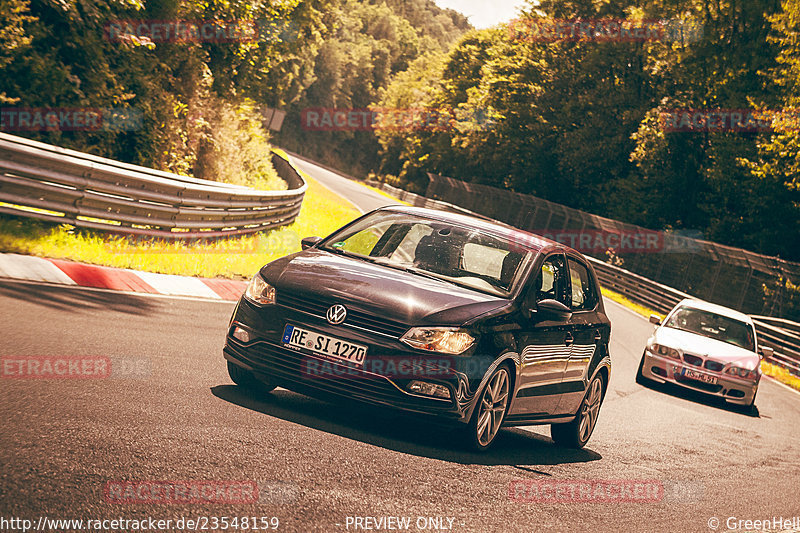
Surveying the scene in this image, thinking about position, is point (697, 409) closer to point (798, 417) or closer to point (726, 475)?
point (798, 417)

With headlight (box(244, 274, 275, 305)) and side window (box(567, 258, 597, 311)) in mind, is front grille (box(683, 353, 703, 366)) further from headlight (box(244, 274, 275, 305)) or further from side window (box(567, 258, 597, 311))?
headlight (box(244, 274, 275, 305))

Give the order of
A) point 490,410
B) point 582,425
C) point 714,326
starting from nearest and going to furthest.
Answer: point 490,410
point 582,425
point 714,326

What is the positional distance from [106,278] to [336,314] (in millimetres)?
5874

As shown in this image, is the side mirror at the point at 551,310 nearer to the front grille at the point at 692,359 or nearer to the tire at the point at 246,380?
the tire at the point at 246,380

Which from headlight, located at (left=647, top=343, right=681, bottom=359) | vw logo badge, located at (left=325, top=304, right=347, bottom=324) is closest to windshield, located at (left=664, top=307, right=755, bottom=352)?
headlight, located at (left=647, top=343, right=681, bottom=359)

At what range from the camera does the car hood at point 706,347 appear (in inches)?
592

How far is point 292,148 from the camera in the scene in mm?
125500

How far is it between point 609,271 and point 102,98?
82.5 ft

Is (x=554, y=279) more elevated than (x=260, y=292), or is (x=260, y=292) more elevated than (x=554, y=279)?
(x=554, y=279)

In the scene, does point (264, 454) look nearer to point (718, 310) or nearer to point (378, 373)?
point (378, 373)

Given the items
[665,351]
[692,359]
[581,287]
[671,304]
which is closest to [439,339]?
[581,287]

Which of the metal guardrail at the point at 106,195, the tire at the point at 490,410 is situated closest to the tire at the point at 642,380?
the metal guardrail at the point at 106,195

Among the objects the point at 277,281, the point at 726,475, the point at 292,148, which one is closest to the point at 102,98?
the point at 277,281

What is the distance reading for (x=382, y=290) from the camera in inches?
248
